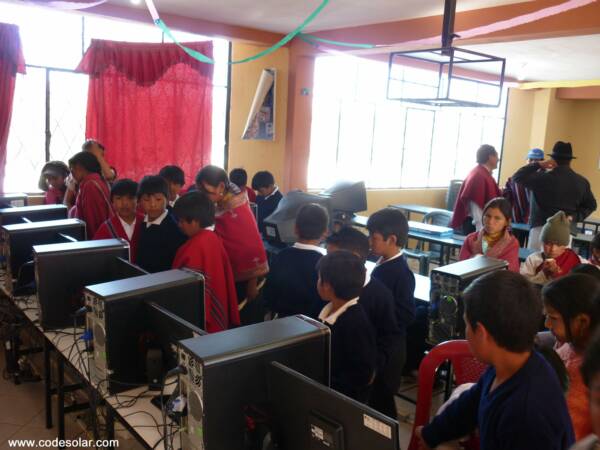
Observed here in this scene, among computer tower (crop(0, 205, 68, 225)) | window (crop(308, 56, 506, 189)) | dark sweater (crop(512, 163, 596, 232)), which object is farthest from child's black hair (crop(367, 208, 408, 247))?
window (crop(308, 56, 506, 189))

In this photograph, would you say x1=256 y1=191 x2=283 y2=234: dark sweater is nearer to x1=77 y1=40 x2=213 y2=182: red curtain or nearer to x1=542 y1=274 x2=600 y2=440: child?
x1=77 y1=40 x2=213 y2=182: red curtain

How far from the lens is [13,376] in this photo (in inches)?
127

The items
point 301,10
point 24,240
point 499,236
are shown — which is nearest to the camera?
point 24,240

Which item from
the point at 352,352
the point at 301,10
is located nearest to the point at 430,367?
the point at 352,352

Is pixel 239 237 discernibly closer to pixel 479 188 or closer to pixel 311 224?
pixel 311 224

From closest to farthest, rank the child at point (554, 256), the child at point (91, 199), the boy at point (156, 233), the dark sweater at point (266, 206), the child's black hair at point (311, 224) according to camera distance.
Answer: the child's black hair at point (311, 224), the boy at point (156, 233), the child at point (554, 256), the child at point (91, 199), the dark sweater at point (266, 206)

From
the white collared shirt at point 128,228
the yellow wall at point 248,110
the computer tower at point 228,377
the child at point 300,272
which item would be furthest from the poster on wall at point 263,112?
the computer tower at point 228,377

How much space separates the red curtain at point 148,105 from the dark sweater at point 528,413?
4.86m

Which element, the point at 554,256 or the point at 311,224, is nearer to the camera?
the point at 311,224

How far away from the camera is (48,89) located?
508 centimetres

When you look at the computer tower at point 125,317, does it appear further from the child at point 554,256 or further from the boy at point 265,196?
the boy at point 265,196

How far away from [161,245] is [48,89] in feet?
10.4

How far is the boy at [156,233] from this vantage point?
8.89ft

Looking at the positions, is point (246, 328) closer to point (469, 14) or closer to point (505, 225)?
point (505, 225)
